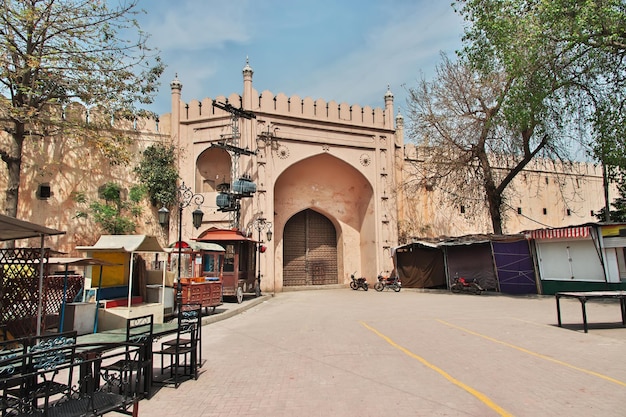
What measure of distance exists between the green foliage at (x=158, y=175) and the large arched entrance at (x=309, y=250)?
7.18 metres

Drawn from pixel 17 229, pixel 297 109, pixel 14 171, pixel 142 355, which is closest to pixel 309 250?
pixel 297 109

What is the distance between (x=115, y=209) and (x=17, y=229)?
13.0m

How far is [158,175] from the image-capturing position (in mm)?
19984

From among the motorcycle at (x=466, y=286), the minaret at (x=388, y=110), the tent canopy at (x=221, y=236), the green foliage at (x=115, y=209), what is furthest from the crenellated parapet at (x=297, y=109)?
the motorcycle at (x=466, y=286)

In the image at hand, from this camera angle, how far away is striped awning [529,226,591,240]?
15797 millimetres

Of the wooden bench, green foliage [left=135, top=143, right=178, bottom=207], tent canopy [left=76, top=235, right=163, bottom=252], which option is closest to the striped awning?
tent canopy [left=76, top=235, right=163, bottom=252]

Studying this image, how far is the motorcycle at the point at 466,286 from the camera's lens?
18.8 meters

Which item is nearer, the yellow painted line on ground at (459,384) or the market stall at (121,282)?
the yellow painted line on ground at (459,384)

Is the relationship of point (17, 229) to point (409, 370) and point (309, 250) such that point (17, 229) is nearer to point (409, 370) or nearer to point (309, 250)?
point (409, 370)

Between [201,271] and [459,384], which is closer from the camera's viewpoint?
[459,384]

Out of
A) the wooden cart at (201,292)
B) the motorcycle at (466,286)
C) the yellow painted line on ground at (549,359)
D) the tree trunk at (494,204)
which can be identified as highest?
the tree trunk at (494,204)

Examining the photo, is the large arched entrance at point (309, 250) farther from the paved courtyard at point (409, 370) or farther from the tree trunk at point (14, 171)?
the paved courtyard at point (409, 370)

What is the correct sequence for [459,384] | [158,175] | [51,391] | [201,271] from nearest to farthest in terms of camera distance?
[51,391]
[459,384]
[201,271]
[158,175]

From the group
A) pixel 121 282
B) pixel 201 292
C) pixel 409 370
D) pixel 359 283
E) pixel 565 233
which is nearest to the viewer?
pixel 409 370
